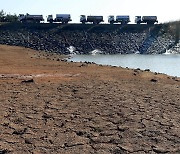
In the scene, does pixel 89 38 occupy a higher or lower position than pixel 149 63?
higher

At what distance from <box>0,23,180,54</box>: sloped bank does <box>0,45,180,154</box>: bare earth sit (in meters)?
54.8

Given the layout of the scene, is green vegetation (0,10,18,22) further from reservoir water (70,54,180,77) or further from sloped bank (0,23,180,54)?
reservoir water (70,54,180,77)

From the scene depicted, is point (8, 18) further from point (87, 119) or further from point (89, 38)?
point (87, 119)

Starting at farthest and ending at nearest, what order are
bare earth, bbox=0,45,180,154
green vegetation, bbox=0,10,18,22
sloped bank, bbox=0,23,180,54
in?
1. green vegetation, bbox=0,10,18,22
2. sloped bank, bbox=0,23,180,54
3. bare earth, bbox=0,45,180,154

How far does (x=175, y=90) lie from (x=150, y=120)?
6.19 meters

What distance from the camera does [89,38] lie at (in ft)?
258

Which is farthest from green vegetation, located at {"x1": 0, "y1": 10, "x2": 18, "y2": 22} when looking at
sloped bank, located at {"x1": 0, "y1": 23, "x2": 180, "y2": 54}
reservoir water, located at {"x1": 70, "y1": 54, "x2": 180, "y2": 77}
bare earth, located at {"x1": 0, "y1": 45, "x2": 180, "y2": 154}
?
bare earth, located at {"x1": 0, "y1": 45, "x2": 180, "y2": 154}

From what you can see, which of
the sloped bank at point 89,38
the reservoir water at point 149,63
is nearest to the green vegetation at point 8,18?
the sloped bank at point 89,38

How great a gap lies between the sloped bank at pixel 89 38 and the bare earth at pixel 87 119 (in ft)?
180

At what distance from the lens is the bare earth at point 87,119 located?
8797mm

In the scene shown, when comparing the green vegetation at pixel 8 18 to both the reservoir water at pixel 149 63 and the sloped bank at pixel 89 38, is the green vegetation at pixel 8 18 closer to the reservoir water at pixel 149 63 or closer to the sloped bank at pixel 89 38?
the sloped bank at pixel 89 38

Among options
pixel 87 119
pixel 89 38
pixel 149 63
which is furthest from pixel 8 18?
pixel 87 119

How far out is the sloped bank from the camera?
2891 inches

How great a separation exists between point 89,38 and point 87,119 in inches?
2689
